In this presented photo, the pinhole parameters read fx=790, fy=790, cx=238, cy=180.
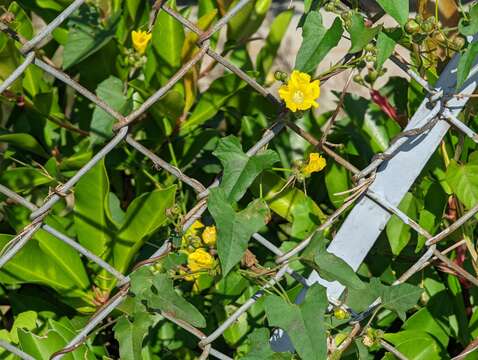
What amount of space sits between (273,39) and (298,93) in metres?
0.69

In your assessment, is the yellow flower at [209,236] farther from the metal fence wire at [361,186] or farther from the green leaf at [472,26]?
the green leaf at [472,26]

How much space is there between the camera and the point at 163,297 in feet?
4.07

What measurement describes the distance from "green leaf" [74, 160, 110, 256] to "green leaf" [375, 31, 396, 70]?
0.58 m

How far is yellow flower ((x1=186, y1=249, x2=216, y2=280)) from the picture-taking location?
4.25 feet

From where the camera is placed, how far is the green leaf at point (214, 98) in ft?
5.54

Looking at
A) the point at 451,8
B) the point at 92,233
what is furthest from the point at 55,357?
the point at 451,8

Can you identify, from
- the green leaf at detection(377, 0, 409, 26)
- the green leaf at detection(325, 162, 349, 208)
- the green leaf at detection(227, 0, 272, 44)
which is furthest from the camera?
the green leaf at detection(227, 0, 272, 44)

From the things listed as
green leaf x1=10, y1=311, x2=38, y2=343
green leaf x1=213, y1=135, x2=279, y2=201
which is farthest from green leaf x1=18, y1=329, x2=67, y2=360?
green leaf x1=213, y1=135, x2=279, y2=201

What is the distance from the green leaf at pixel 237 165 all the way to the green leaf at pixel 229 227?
0.02 metres

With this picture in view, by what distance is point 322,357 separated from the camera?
3.85ft

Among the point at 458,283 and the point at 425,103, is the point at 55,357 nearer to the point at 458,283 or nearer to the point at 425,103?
the point at 425,103

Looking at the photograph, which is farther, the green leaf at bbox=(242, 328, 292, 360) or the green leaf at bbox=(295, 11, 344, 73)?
the green leaf at bbox=(242, 328, 292, 360)

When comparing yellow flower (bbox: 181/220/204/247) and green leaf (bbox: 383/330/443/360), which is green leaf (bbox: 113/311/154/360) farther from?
green leaf (bbox: 383/330/443/360)

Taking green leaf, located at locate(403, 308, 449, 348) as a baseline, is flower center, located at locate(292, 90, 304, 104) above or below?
above
